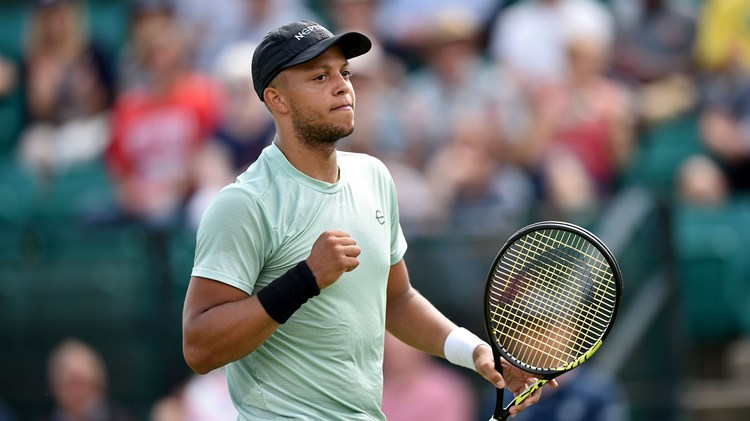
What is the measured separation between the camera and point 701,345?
339 inches

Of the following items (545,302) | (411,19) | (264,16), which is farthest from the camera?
(264,16)

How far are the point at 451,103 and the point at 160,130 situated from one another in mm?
2245

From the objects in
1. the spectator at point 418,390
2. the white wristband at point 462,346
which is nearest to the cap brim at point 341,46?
the white wristband at point 462,346

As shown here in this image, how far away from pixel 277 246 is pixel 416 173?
5160 mm

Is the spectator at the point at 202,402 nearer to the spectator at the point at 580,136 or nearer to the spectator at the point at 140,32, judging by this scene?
the spectator at the point at 580,136

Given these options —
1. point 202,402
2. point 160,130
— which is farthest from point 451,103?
point 202,402

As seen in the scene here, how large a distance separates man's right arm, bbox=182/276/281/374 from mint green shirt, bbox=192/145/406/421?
45 millimetres

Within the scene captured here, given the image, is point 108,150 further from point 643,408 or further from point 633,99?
point 643,408

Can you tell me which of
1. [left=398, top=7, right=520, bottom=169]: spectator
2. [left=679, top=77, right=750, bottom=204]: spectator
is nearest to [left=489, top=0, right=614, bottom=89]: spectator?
[left=398, top=7, right=520, bottom=169]: spectator

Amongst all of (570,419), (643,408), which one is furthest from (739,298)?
(570,419)

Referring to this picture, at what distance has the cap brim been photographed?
13.0 feet

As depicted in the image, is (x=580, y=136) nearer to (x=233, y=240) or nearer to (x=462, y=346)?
(x=462, y=346)

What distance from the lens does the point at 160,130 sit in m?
9.97

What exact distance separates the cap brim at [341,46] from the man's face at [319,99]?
0.05 meters
